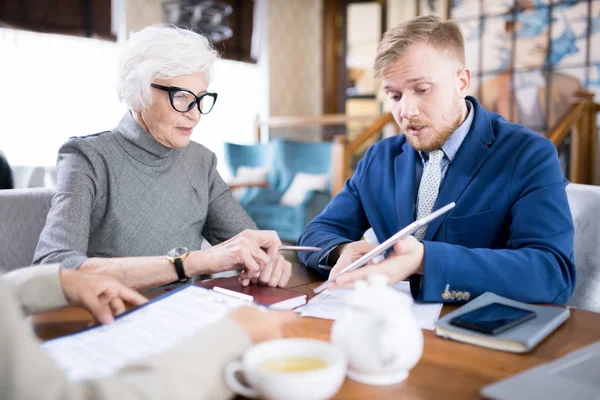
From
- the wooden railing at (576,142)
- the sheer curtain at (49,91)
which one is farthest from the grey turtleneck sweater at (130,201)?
the sheer curtain at (49,91)

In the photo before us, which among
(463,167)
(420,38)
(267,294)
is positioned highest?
(420,38)

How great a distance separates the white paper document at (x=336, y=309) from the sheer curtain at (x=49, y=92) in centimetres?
461

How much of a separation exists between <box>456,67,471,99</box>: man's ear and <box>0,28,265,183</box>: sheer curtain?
420 cm

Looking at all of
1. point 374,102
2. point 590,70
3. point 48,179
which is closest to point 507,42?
point 590,70

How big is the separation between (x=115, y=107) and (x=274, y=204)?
81.2 inches

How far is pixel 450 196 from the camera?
→ 138 centimetres

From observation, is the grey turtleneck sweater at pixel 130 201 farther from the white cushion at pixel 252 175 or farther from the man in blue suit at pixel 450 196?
the white cushion at pixel 252 175

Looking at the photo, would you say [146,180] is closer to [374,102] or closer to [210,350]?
[210,350]

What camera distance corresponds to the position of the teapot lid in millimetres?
667

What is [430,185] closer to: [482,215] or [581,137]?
[482,215]

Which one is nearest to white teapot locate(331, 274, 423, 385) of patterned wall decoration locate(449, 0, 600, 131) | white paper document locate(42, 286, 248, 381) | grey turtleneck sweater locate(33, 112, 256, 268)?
white paper document locate(42, 286, 248, 381)

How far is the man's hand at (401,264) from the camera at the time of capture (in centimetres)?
100

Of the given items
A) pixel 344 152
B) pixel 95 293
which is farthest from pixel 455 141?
pixel 344 152

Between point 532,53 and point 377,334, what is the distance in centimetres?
620
